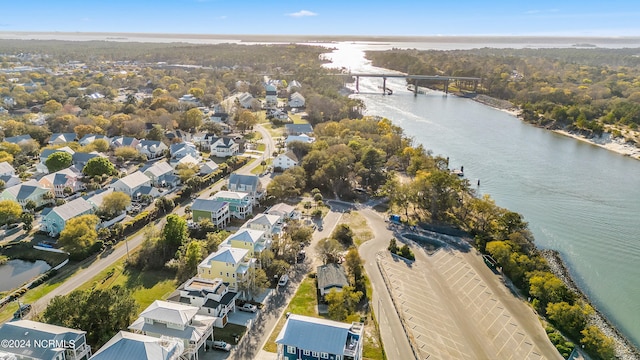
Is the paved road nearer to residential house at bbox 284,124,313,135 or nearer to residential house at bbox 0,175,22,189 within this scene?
residential house at bbox 284,124,313,135

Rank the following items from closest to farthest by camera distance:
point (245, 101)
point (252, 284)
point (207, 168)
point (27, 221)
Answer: point (252, 284) → point (27, 221) → point (207, 168) → point (245, 101)

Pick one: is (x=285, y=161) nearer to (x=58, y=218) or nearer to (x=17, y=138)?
(x=58, y=218)

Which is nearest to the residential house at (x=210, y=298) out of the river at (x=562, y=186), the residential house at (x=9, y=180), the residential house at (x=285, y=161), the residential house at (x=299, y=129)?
the river at (x=562, y=186)

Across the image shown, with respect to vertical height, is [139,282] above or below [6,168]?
below

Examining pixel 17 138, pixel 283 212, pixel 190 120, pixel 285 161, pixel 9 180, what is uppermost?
pixel 190 120

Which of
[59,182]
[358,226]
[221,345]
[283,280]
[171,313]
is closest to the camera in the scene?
[171,313]

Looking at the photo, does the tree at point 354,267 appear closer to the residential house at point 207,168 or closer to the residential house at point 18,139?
the residential house at point 207,168

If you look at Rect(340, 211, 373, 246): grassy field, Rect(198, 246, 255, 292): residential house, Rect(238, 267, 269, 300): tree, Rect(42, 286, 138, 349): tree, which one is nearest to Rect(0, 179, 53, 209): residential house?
Rect(42, 286, 138, 349): tree

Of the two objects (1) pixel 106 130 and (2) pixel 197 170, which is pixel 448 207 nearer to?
(2) pixel 197 170

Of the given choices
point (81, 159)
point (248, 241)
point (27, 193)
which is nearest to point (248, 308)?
point (248, 241)
